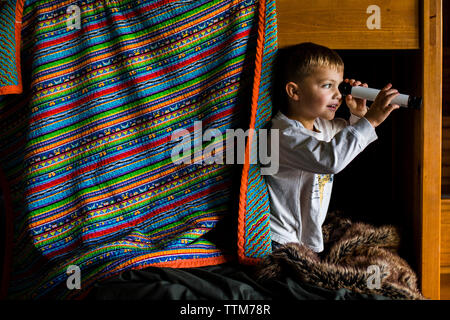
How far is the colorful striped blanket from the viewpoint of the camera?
109cm

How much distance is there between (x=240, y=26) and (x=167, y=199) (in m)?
0.48

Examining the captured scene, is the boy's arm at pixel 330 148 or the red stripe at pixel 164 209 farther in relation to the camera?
the red stripe at pixel 164 209

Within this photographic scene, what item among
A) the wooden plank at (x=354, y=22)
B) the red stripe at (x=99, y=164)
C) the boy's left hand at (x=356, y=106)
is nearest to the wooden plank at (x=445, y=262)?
the boy's left hand at (x=356, y=106)

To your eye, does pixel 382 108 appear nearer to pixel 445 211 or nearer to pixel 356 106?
pixel 356 106

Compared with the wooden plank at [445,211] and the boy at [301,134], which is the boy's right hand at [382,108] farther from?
the wooden plank at [445,211]

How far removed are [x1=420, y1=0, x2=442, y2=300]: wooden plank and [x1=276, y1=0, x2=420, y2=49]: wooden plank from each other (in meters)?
0.04

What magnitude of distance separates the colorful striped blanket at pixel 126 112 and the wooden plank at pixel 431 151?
396 mm

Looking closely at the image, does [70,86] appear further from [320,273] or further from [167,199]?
[320,273]

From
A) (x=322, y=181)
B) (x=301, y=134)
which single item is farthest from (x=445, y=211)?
(x=301, y=134)

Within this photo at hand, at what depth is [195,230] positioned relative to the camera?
3.48 feet

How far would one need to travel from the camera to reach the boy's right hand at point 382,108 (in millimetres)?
1009

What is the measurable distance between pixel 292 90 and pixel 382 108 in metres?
0.22

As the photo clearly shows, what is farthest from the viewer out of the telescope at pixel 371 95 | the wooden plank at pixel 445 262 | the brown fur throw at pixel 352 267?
the wooden plank at pixel 445 262

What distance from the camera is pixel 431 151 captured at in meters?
Answer: 1.10
